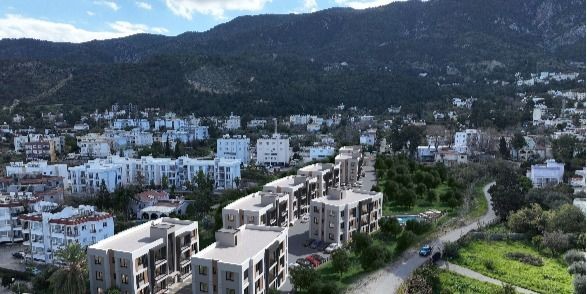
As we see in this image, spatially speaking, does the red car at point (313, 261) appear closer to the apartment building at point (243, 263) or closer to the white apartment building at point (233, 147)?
the apartment building at point (243, 263)

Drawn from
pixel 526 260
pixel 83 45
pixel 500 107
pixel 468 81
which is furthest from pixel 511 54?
pixel 83 45

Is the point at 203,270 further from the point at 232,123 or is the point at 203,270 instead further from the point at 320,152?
the point at 232,123

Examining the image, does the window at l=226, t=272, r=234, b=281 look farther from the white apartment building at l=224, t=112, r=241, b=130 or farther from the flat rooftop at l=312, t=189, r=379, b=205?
the white apartment building at l=224, t=112, r=241, b=130

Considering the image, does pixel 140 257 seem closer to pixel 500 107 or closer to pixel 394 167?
pixel 394 167

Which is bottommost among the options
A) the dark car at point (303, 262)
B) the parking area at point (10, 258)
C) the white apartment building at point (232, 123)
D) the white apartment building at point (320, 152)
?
the parking area at point (10, 258)

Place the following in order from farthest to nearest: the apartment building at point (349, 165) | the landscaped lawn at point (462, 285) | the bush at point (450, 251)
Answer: the apartment building at point (349, 165) → the bush at point (450, 251) → the landscaped lawn at point (462, 285)

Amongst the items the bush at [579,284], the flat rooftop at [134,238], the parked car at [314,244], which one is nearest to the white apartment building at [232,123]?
the parked car at [314,244]

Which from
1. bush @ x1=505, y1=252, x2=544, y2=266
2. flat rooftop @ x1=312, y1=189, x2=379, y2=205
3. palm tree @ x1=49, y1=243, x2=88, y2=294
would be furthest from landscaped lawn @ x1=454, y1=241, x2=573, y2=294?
palm tree @ x1=49, y1=243, x2=88, y2=294
